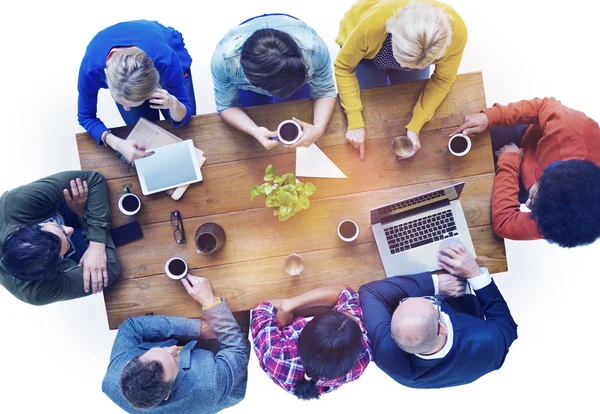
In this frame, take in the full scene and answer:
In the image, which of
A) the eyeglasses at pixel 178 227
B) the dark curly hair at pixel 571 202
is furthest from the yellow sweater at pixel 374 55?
the eyeglasses at pixel 178 227

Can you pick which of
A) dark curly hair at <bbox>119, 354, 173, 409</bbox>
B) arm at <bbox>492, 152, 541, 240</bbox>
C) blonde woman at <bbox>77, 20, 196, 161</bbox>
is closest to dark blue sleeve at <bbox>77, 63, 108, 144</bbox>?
blonde woman at <bbox>77, 20, 196, 161</bbox>

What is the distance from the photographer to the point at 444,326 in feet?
5.66

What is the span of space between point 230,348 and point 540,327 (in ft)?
6.47

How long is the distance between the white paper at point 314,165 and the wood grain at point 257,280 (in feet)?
1.11

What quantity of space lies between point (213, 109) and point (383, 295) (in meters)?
1.65

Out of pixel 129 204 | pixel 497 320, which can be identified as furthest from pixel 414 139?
pixel 129 204

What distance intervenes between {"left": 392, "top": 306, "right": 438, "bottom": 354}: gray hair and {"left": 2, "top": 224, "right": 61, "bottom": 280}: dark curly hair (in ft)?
4.56

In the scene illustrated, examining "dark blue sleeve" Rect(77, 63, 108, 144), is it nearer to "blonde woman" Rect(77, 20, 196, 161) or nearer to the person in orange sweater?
"blonde woman" Rect(77, 20, 196, 161)

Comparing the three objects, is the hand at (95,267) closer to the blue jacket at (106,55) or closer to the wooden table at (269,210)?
the wooden table at (269,210)

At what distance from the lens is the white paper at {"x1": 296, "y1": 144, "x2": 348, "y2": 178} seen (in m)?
1.83

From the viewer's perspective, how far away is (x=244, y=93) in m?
2.09

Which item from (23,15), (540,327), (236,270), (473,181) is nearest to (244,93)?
(236,270)

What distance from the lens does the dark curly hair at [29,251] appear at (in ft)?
5.06

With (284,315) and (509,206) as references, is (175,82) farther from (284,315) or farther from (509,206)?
(509,206)
